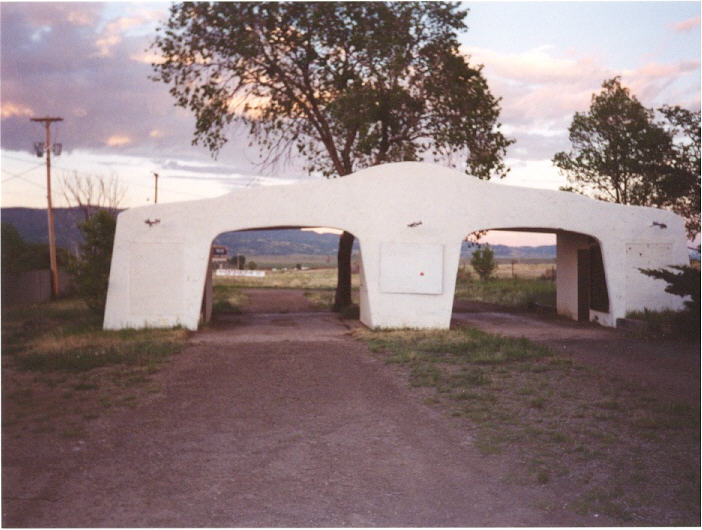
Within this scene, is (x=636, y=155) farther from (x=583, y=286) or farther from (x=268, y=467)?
(x=268, y=467)

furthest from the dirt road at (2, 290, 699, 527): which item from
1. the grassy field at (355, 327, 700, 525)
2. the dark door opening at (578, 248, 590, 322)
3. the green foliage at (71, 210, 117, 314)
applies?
the dark door opening at (578, 248, 590, 322)

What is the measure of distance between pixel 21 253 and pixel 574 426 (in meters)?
34.1

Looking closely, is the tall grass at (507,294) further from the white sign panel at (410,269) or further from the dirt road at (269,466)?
the dirt road at (269,466)

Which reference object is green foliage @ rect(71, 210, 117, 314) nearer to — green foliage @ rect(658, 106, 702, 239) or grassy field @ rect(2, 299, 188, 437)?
grassy field @ rect(2, 299, 188, 437)

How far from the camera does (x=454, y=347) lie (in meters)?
14.4

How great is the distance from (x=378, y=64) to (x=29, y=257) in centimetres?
2259

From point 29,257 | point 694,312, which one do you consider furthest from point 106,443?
point 29,257

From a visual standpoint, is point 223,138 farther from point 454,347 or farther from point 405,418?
point 405,418

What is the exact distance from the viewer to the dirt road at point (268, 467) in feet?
17.6

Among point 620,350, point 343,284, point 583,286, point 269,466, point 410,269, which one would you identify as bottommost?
point 269,466

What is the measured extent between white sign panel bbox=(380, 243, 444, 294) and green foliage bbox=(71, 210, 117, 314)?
8.03 metres

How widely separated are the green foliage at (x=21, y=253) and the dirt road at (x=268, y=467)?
26866 mm

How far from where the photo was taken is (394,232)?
57.8 feet

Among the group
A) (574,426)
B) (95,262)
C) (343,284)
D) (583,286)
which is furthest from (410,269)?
(574,426)
